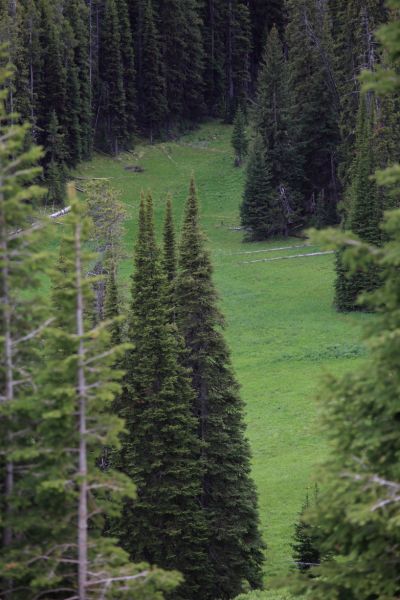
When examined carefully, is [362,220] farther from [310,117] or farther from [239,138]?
[239,138]

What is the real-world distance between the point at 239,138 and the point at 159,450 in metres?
58.9

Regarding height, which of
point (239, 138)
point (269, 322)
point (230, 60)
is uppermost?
point (230, 60)

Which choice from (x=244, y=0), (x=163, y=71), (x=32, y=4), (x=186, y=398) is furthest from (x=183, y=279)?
(x=244, y=0)

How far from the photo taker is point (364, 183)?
47.8 meters

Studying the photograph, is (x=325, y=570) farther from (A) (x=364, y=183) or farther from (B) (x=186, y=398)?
(A) (x=364, y=183)

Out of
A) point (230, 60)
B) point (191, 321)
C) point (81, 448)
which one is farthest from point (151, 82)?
point (81, 448)

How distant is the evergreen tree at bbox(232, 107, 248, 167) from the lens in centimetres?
7581

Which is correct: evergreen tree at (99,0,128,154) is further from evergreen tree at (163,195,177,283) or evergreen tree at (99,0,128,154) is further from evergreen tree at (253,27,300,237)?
evergreen tree at (163,195,177,283)

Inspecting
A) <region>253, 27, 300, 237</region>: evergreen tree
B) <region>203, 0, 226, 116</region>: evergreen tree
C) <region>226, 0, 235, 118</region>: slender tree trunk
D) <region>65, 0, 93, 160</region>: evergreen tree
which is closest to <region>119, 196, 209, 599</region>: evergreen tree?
<region>253, 27, 300, 237</region>: evergreen tree

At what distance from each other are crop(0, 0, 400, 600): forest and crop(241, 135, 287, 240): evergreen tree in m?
0.24

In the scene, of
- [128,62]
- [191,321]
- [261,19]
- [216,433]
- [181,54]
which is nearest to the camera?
[216,433]

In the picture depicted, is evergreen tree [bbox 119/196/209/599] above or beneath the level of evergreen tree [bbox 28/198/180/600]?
beneath

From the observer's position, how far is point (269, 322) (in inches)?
1833

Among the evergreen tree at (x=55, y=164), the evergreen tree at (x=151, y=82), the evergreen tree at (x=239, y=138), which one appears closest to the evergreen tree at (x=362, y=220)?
the evergreen tree at (x=55, y=164)
